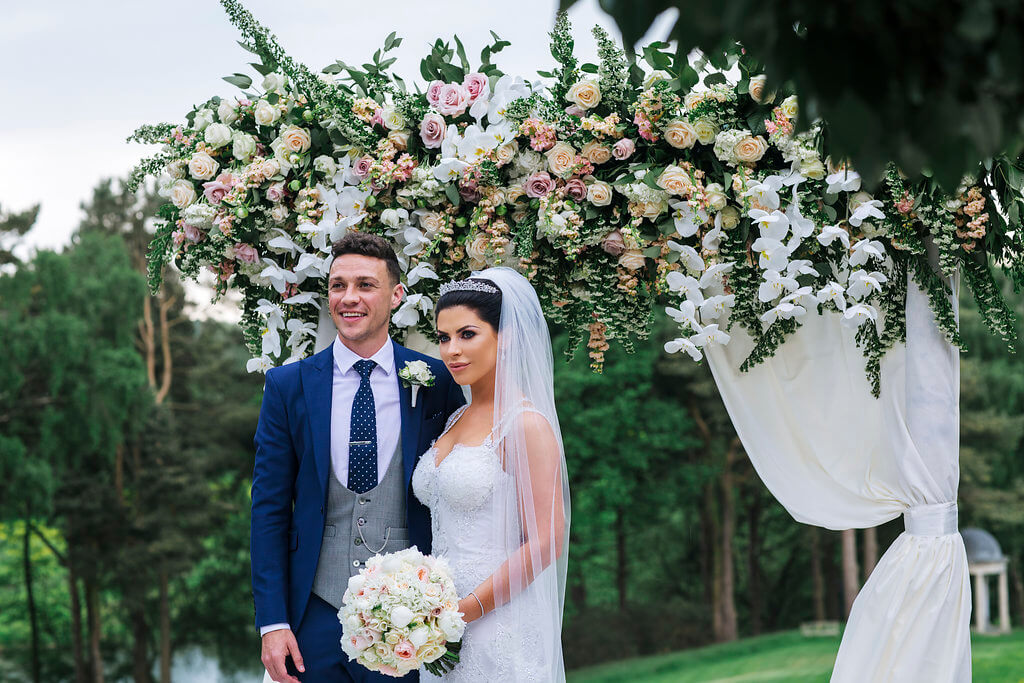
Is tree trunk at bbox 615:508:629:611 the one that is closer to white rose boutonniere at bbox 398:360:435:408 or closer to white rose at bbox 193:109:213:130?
→ white rose at bbox 193:109:213:130

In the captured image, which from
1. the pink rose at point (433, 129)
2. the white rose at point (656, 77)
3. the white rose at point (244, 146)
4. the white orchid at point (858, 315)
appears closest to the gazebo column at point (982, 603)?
the white orchid at point (858, 315)

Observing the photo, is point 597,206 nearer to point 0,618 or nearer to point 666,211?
point 666,211

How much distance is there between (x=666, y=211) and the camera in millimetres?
3975

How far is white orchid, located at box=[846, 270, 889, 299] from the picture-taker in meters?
3.80

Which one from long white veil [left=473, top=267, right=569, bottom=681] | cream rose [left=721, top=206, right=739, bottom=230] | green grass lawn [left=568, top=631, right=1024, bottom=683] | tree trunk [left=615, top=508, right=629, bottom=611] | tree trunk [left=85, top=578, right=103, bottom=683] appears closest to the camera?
long white veil [left=473, top=267, right=569, bottom=681]

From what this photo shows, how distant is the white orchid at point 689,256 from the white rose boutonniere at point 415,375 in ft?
3.95

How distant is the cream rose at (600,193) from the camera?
396cm

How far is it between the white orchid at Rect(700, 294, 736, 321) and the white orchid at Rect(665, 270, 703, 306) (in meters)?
0.03

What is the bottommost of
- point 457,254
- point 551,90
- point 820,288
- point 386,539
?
point 386,539

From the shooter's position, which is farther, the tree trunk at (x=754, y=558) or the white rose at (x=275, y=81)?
the tree trunk at (x=754, y=558)

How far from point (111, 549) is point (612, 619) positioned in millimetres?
9473

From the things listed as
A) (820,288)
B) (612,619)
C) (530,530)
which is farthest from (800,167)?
(612,619)

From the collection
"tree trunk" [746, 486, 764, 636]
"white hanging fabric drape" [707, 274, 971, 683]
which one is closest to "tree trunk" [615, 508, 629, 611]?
"tree trunk" [746, 486, 764, 636]

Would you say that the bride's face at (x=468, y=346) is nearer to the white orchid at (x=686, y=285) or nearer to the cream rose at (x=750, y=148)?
the white orchid at (x=686, y=285)
